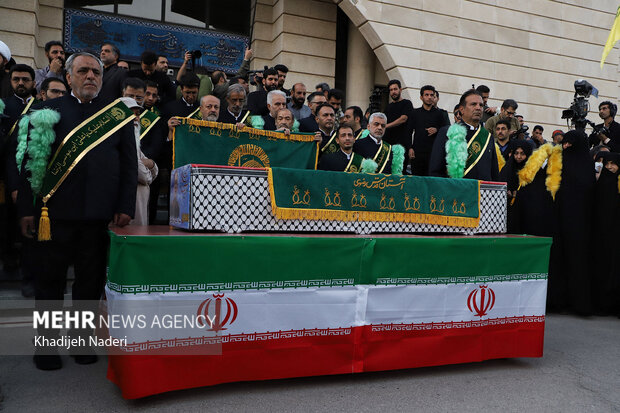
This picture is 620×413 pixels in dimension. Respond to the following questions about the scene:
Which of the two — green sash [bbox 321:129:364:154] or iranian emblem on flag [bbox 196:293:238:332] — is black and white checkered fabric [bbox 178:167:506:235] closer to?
iranian emblem on flag [bbox 196:293:238:332]

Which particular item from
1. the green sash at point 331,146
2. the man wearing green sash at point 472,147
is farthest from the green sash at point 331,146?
the man wearing green sash at point 472,147

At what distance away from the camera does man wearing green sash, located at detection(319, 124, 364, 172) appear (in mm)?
5074

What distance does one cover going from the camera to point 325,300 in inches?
135

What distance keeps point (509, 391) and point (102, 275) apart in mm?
3068

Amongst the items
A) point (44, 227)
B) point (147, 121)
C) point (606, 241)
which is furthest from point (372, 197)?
point (606, 241)

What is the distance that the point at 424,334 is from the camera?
3.70 m

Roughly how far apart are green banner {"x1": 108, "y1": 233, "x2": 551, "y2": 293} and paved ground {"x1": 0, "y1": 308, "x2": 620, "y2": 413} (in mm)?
696

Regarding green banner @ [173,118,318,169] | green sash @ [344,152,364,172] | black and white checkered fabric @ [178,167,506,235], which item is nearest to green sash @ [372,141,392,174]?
green sash @ [344,152,364,172]

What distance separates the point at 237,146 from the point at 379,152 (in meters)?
1.71

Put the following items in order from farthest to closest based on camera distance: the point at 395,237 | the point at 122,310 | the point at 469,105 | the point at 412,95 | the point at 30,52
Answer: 1. the point at 412,95
2. the point at 30,52
3. the point at 469,105
4. the point at 395,237
5. the point at 122,310

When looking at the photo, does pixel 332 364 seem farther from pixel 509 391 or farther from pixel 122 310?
pixel 122 310

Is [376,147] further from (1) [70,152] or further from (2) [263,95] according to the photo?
(1) [70,152]

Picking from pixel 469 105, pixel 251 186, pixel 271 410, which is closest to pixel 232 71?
pixel 469 105

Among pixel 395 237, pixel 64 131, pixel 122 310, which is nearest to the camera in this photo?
pixel 122 310
